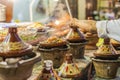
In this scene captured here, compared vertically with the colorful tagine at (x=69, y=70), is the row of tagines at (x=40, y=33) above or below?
above

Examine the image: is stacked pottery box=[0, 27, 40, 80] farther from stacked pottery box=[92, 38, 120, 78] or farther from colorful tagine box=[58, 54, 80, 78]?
stacked pottery box=[92, 38, 120, 78]

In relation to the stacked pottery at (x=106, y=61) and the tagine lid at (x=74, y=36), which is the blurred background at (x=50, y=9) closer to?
the tagine lid at (x=74, y=36)

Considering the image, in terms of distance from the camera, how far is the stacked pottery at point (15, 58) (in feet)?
4.36

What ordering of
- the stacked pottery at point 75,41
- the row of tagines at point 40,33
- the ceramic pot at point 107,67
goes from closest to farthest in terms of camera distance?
the row of tagines at point 40,33, the ceramic pot at point 107,67, the stacked pottery at point 75,41

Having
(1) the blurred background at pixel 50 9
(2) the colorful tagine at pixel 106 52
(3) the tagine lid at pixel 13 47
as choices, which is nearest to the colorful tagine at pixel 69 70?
(2) the colorful tagine at pixel 106 52

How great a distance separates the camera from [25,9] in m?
5.88

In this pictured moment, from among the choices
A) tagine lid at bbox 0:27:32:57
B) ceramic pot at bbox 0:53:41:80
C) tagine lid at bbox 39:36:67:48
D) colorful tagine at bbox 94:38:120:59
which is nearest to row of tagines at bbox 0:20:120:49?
tagine lid at bbox 39:36:67:48

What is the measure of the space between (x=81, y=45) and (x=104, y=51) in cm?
35

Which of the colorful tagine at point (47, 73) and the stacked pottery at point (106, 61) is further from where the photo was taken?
the stacked pottery at point (106, 61)

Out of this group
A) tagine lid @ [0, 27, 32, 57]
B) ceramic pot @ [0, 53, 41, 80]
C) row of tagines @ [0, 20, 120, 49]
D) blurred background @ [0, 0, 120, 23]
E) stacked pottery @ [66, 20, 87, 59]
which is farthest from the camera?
blurred background @ [0, 0, 120, 23]

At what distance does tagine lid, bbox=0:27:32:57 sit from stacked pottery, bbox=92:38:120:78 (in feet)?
4.37

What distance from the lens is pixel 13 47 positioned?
1.46m

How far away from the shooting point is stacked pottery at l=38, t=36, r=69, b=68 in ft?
8.39

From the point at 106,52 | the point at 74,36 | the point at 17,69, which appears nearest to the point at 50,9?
the point at 74,36
